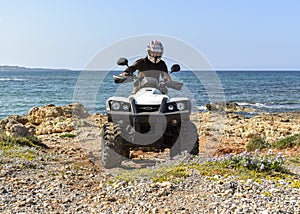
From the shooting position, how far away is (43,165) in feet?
27.3

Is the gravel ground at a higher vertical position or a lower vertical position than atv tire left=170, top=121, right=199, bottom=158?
lower

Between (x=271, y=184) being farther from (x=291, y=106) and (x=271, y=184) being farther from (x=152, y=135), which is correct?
(x=291, y=106)

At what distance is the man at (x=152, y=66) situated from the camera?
8992 millimetres

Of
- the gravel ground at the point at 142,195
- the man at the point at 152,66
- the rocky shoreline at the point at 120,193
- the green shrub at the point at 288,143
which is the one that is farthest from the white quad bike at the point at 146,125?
the green shrub at the point at 288,143

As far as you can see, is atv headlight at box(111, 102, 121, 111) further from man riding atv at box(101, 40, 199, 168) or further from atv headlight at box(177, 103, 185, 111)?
atv headlight at box(177, 103, 185, 111)

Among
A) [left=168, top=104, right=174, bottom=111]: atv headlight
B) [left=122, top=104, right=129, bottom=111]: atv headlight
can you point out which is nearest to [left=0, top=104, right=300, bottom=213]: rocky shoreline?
[left=122, top=104, right=129, bottom=111]: atv headlight

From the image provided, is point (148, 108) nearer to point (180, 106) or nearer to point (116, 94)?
point (180, 106)

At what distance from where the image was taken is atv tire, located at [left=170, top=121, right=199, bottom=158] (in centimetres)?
859

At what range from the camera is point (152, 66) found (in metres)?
9.23

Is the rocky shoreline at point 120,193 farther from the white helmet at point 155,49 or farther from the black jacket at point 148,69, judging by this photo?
the white helmet at point 155,49

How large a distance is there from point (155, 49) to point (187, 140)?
6.57 feet

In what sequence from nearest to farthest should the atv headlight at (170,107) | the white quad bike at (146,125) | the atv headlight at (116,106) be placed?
the white quad bike at (146,125), the atv headlight at (170,107), the atv headlight at (116,106)

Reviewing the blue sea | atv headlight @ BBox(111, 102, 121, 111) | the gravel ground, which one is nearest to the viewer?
the gravel ground

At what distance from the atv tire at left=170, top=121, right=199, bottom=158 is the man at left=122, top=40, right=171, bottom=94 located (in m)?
1.26
